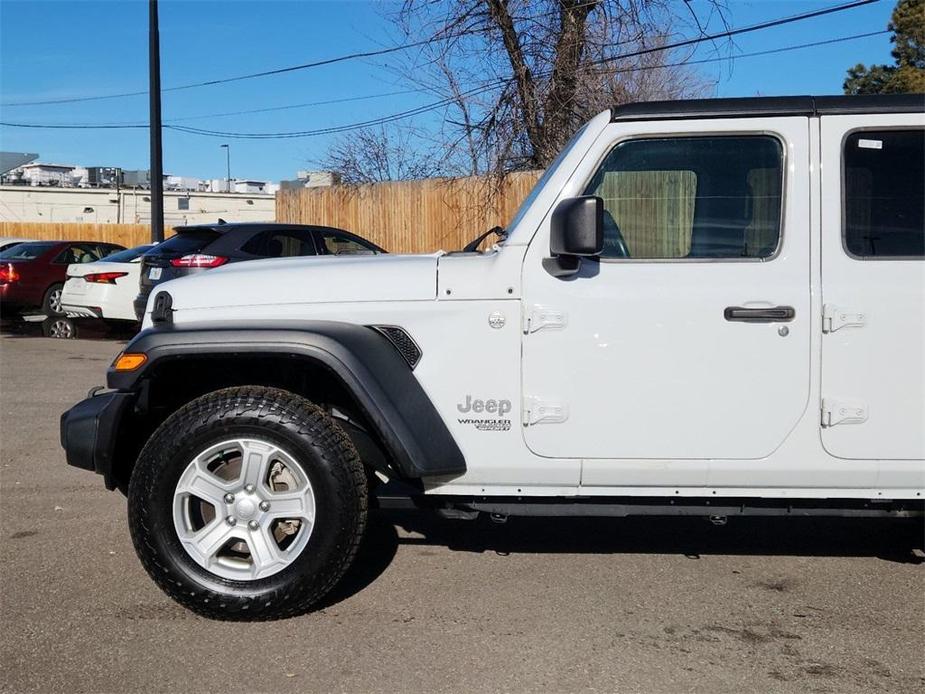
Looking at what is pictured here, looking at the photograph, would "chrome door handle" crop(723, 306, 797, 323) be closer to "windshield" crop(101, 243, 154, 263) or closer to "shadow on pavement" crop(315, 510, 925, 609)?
"shadow on pavement" crop(315, 510, 925, 609)

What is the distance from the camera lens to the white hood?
399 cm

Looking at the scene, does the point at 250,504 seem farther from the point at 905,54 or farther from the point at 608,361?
the point at 905,54

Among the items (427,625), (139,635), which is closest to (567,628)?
(427,625)

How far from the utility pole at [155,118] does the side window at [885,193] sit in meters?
16.1

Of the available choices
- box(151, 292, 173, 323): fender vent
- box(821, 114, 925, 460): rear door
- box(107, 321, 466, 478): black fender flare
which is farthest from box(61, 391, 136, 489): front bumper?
box(821, 114, 925, 460): rear door

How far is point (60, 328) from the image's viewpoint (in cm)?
1555

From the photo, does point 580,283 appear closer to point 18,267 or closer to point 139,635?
point 139,635

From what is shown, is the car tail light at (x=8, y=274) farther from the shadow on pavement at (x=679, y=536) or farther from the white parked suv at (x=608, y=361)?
the white parked suv at (x=608, y=361)

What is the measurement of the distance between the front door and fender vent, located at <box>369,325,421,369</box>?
1.47 feet

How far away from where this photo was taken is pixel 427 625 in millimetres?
3990

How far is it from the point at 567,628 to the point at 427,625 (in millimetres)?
570

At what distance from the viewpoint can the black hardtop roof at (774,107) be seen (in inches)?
155

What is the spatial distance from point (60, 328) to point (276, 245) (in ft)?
19.2

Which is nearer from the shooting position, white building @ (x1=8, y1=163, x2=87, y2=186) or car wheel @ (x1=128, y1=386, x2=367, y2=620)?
car wheel @ (x1=128, y1=386, x2=367, y2=620)
